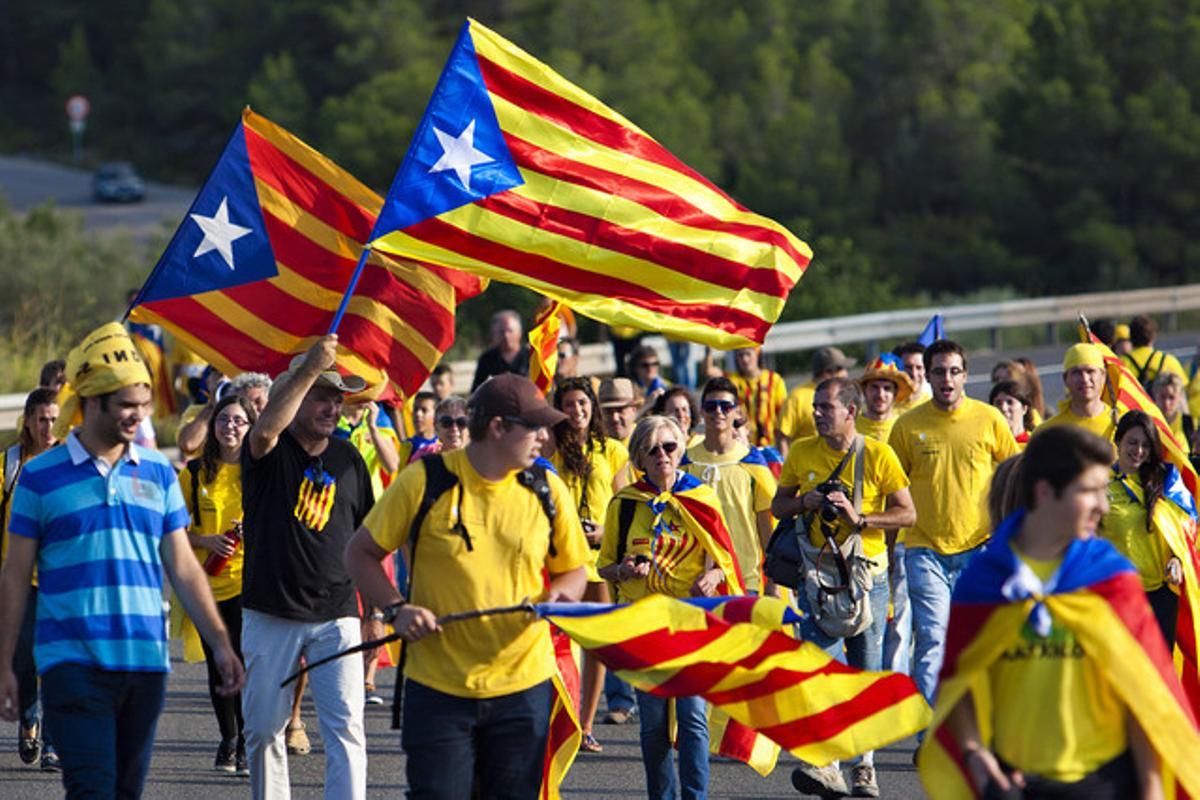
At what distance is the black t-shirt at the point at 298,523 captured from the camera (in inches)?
328

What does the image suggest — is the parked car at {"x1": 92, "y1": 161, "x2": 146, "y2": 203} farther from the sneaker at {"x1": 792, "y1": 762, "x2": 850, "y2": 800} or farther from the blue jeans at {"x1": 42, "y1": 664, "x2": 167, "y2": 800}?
the blue jeans at {"x1": 42, "y1": 664, "x2": 167, "y2": 800}

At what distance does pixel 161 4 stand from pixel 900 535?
67.5 m

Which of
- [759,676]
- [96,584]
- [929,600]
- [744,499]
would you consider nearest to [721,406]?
[744,499]

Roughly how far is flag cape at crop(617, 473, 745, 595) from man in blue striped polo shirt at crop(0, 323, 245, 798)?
288 cm

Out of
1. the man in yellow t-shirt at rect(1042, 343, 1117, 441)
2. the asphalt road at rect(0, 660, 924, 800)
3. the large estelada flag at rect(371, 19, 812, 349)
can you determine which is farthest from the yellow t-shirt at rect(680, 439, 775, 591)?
the man in yellow t-shirt at rect(1042, 343, 1117, 441)

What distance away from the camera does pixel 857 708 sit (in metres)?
7.02

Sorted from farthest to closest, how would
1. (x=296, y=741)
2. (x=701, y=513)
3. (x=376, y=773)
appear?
1. (x=296, y=741)
2. (x=376, y=773)
3. (x=701, y=513)

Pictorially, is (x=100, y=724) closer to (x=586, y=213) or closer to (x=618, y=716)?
(x=586, y=213)

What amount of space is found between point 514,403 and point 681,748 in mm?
2552

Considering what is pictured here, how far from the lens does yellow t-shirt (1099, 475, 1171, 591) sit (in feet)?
31.2

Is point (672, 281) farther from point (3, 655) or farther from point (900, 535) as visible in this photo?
point (3, 655)

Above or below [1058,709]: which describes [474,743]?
below

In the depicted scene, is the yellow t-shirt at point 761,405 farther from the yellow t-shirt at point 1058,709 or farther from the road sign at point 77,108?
the road sign at point 77,108

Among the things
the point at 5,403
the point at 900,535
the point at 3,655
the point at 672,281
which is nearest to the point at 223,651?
the point at 3,655
